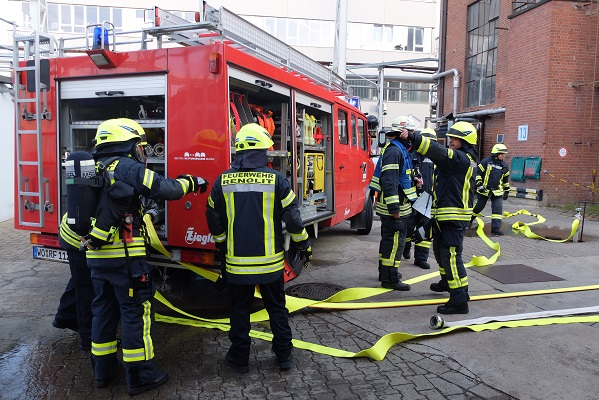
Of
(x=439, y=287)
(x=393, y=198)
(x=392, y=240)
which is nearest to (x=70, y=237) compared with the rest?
(x=393, y=198)

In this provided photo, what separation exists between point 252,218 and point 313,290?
239 cm

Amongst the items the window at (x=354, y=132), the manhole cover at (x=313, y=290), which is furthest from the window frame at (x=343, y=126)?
the manhole cover at (x=313, y=290)

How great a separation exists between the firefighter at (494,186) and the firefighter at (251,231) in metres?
6.99

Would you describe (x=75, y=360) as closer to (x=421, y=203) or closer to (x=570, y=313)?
(x=421, y=203)

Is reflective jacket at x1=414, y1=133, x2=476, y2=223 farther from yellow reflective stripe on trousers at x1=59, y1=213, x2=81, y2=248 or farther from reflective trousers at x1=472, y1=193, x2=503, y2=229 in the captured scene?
reflective trousers at x1=472, y1=193, x2=503, y2=229

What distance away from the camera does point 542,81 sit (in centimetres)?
1316

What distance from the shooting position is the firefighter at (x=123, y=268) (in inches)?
128

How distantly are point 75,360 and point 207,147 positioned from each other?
6.51ft

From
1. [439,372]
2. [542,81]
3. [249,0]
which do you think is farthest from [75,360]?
[249,0]

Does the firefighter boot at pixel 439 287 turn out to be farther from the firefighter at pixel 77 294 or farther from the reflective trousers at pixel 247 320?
the firefighter at pixel 77 294

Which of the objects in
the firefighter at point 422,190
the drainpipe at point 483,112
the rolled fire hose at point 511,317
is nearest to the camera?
the rolled fire hose at point 511,317

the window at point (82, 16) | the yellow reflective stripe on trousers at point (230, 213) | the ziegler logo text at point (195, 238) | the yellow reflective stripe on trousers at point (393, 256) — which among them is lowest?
the yellow reflective stripe on trousers at point (393, 256)

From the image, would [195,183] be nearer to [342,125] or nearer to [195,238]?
[195,238]

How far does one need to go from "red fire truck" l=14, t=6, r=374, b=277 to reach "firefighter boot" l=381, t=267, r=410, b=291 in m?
1.12
